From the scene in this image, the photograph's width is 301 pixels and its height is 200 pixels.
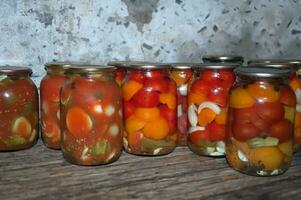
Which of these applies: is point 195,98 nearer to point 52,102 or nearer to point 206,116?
point 206,116

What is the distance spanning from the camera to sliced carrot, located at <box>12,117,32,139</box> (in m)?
0.92

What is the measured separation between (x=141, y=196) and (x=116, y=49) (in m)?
0.54

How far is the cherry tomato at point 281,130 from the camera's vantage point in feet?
2.64

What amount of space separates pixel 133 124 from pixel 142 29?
348 millimetres

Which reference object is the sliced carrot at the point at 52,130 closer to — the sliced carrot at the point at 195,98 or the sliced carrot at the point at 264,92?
the sliced carrot at the point at 195,98

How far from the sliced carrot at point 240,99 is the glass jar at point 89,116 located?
0.26 metres

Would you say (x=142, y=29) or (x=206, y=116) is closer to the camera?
(x=206, y=116)

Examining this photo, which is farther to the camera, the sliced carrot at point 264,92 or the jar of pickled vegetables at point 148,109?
the jar of pickled vegetables at point 148,109

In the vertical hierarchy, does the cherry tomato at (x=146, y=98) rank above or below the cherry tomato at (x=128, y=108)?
above

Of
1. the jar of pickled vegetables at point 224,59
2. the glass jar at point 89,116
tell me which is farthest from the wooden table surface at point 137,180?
the jar of pickled vegetables at point 224,59

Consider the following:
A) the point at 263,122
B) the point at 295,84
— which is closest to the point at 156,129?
the point at 263,122

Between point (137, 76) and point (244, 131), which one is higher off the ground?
point (137, 76)

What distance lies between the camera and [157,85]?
917mm

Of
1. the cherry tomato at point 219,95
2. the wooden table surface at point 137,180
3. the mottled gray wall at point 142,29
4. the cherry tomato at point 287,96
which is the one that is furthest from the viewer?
the mottled gray wall at point 142,29
